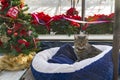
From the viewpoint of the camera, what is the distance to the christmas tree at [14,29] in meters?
2.37

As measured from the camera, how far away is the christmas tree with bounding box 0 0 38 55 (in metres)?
2.37

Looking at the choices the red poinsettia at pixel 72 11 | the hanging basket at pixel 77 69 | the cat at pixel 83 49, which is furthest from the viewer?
the red poinsettia at pixel 72 11

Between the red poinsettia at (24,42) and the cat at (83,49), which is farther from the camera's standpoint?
the red poinsettia at (24,42)

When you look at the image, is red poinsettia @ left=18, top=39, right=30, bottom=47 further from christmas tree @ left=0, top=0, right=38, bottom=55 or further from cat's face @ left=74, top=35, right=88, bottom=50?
cat's face @ left=74, top=35, right=88, bottom=50

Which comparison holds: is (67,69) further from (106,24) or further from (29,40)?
(106,24)

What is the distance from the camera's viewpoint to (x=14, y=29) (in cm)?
238

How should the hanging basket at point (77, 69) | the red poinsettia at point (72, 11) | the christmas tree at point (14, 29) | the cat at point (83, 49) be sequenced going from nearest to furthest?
the hanging basket at point (77, 69), the cat at point (83, 49), the christmas tree at point (14, 29), the red poinsettia at point (72, 11)

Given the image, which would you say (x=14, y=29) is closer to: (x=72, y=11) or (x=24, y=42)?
(x=24, y=42)

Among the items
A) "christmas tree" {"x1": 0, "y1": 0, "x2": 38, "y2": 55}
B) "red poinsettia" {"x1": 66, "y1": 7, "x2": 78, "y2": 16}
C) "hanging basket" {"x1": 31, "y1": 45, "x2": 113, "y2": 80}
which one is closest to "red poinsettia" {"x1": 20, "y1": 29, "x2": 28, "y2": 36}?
"christmas tree" {"x1": 0, "y1": 0, "x2": 38, "y2": 55}

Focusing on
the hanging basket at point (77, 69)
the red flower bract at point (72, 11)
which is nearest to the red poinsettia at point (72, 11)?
the red flower bract at point (72, 11)

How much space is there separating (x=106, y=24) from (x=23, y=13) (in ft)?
3.41

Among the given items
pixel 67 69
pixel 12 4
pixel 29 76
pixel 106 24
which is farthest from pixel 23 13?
pixel 106 24

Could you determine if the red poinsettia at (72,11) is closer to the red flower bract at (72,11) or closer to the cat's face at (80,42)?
the red flower bract at (72,11)

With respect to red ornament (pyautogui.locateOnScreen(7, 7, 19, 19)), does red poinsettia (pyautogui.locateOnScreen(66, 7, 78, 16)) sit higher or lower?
lower
